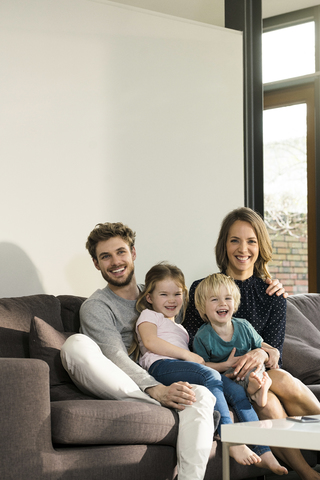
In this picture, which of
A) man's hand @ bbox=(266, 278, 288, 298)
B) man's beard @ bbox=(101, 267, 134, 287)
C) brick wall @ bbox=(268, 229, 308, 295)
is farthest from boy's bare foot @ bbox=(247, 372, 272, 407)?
brick wall @ bbox=(268, 229, 308, 295)

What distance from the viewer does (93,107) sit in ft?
→ 11.0

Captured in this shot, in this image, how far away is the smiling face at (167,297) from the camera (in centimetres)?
248

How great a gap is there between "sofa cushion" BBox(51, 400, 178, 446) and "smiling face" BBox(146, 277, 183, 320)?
0.56m

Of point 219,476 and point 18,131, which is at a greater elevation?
point 18,131

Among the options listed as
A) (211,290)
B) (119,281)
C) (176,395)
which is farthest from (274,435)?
(119,281)

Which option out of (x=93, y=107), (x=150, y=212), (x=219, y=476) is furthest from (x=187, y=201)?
(x=219, y=476)

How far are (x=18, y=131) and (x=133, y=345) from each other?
4.54 feet

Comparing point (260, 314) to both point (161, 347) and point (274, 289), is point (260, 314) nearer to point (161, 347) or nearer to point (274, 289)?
point (274, 289)

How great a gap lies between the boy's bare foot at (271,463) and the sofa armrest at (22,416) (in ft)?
2.53

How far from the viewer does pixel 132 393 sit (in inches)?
80.6

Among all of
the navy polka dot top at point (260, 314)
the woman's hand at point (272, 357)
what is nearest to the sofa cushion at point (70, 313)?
the navy polka dot top at point (260, 314)

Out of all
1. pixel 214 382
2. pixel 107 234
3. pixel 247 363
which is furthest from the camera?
pixel 107 234

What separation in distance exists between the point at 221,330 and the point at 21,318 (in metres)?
0.87

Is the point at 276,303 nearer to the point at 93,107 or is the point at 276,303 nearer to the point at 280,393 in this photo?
the point at 280,393
